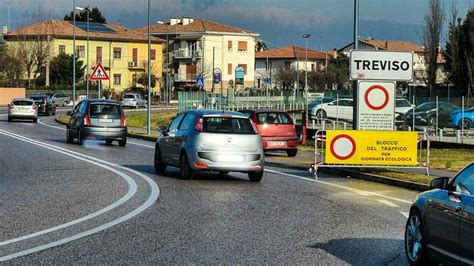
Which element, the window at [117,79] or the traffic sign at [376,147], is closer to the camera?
the traffic sign at [376,147]

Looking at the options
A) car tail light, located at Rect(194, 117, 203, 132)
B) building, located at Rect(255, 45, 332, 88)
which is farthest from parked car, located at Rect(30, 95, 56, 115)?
building, located at Rect(255, 45, 332, 88)

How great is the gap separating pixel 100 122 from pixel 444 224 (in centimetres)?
2237

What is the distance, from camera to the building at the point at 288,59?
105250 millimetres

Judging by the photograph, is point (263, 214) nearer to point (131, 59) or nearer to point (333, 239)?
point (333, 239)

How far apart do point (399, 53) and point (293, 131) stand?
6223 millimetres

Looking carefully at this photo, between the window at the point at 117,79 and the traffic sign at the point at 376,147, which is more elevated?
the window at the point at 117,79

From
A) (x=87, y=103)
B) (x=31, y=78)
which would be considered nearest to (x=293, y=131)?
(x=87, y=103)

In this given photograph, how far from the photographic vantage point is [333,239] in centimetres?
966

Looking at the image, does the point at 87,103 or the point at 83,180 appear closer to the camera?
the point at 83,180

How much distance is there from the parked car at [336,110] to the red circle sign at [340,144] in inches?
729

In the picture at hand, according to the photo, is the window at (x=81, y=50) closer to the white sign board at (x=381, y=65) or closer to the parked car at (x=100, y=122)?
the parked car at (x=100, y=122)

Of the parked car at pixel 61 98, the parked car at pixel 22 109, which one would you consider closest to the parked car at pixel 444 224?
the parked car at pixel 22 109

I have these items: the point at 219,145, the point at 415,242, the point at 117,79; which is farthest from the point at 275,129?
the point at 117,79

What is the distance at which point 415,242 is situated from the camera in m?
8.14
